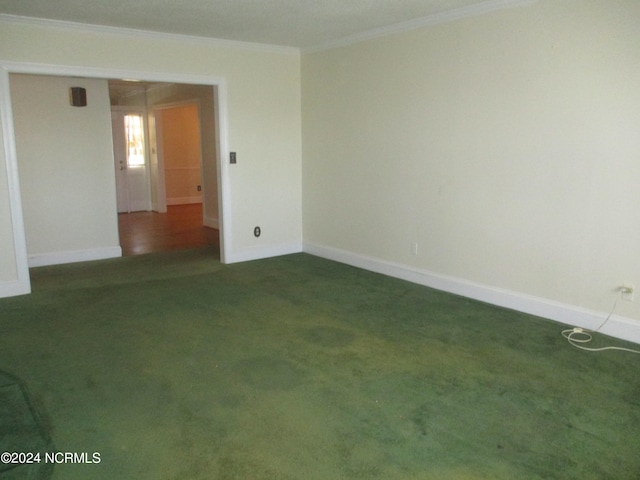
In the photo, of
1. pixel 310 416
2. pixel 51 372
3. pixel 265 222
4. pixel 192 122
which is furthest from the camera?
pixel 192 122

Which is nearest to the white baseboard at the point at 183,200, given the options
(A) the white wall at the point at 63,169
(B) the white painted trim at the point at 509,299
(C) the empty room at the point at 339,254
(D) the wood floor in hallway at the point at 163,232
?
(D) the wood floor in hallway at the point at 163,232

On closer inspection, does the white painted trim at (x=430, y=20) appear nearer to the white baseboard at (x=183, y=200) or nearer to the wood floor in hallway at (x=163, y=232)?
the wood floor in hallway at (x=163, y=232)

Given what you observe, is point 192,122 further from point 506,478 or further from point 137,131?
point 506,478

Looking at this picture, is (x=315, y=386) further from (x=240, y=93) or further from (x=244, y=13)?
(x=240, y=93)

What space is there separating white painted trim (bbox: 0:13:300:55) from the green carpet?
2.61 m

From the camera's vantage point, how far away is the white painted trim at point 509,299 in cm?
378

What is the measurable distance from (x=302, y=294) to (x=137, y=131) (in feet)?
23.2

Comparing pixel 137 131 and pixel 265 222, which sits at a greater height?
pixel 137 131

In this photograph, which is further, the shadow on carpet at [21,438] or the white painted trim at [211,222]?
the white painted trim at [211,222]

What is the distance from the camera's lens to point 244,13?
4.47 m

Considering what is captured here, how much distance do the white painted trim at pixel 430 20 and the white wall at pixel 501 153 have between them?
0.20ft

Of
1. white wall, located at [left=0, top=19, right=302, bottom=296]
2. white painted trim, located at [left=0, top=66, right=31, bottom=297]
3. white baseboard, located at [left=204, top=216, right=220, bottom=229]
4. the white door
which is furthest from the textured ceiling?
the white door

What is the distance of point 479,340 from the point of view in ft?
12.3

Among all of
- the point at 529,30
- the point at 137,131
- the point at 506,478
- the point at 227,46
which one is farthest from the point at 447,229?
the point at 137,131
